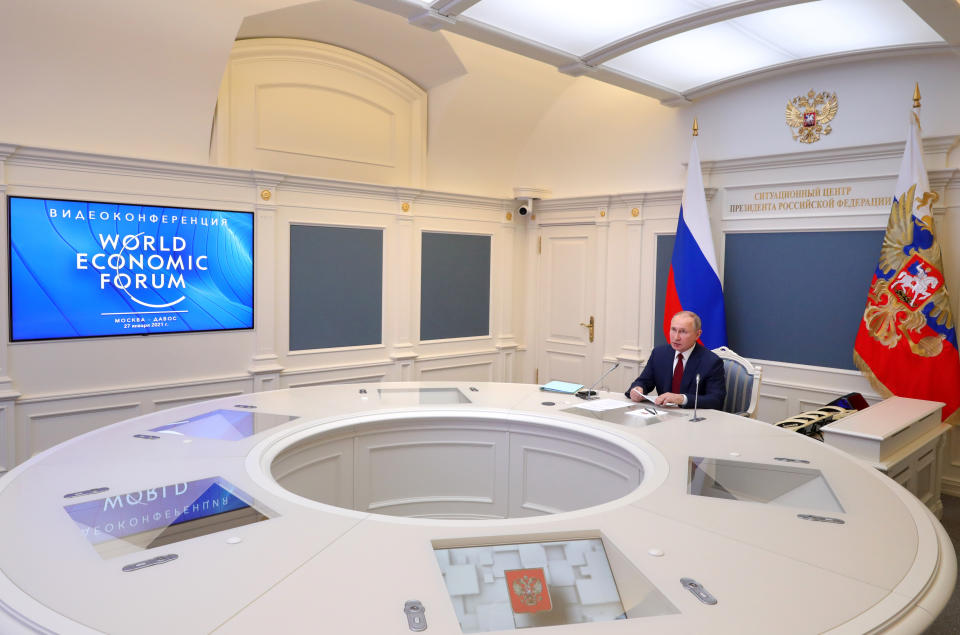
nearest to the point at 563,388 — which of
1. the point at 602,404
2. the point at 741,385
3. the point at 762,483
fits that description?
the point at 602,404

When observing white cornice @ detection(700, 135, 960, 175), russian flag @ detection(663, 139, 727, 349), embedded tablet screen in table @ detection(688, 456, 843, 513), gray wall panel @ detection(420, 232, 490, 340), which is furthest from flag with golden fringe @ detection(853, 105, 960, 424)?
gray wall panel @ detection(420, 232, 490, 340)

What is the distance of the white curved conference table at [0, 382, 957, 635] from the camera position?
1400mm

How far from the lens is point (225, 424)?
288 cm

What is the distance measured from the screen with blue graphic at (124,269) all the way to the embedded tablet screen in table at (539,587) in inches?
144

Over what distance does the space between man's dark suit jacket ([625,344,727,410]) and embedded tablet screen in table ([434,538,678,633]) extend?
1973mm

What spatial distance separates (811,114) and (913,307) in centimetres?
162

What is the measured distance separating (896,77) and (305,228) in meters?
4.51

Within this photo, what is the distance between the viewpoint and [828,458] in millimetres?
2529

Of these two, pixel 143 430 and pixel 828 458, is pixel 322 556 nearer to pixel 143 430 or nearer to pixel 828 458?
pixel 143 430

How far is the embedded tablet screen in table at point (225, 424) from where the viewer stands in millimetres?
2719

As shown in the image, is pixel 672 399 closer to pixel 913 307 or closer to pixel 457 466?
pixel 457 466

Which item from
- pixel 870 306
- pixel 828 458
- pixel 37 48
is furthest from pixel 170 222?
pixel 870 306

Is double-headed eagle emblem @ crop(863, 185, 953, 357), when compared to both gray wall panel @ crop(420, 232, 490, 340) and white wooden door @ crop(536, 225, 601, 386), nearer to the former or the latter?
white wooden door @ crop(536, 225, 601, 386)

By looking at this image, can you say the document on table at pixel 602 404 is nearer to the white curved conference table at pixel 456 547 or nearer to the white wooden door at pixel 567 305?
the white curved conference table at pixel 456 547
